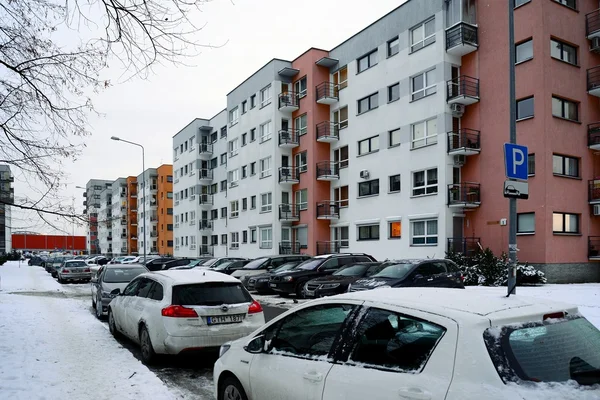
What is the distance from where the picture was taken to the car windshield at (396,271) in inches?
568

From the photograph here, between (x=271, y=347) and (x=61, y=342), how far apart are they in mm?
6802

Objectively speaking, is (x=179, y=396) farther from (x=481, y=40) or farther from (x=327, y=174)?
(x=327, y=174)

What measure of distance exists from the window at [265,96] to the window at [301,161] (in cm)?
549

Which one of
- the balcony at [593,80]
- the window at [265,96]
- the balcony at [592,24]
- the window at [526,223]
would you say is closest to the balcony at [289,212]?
the window at [265,96]

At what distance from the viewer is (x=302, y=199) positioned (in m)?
36.6

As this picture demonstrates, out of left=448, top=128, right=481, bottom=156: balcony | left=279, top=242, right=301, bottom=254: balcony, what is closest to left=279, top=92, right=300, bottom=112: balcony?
left=279, top=242, right=301, bottom=254: balcony

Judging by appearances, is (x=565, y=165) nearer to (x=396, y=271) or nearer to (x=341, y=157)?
(x=396, y=271)

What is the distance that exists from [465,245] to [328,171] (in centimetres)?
1204

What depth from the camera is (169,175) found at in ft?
254

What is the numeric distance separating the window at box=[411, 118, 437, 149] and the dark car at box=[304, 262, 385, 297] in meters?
11.0

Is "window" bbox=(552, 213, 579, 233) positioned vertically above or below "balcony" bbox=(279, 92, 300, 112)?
below

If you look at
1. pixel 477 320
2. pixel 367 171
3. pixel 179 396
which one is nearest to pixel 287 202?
pixel 367 171

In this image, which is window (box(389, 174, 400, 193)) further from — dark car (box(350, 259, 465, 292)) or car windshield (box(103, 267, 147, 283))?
car windshield (box(103, 267, 147, 283))

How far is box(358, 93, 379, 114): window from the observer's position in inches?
1197
